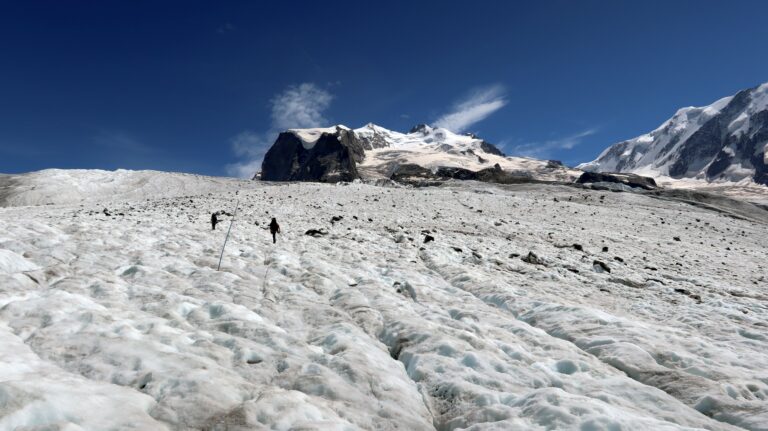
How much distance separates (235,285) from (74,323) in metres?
4.19

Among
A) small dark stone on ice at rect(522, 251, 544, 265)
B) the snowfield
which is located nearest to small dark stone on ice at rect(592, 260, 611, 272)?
the snowfield

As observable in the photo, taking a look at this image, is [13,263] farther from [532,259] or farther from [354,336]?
[532,259]

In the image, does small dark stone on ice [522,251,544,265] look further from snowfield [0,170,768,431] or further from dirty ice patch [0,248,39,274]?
dirty ice patch [0,248,39,274]

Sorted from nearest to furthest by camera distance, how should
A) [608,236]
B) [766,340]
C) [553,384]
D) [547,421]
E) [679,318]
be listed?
1. [547,421]
2. [553,384]
3. [766,340]
4. [679,318]
5. [608,236]

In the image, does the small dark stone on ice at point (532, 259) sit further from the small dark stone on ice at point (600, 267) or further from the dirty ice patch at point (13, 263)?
the dirty ice patch at point (13, 263)

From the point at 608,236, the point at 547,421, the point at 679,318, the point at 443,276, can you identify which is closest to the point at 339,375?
the point at 547,421

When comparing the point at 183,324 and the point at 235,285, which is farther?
the point at 235,285

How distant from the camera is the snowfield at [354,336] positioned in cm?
585

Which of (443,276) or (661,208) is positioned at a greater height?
(661,208)

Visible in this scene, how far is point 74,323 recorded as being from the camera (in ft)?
24.8

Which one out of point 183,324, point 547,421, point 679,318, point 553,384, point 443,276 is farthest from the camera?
point 443,276

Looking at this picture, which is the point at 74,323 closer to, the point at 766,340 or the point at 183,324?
the point at 183,324

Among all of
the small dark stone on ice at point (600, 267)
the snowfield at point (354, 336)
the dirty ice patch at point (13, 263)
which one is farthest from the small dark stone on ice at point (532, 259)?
the dirty ice patch at point (13, 263)

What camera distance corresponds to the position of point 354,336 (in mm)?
8617
